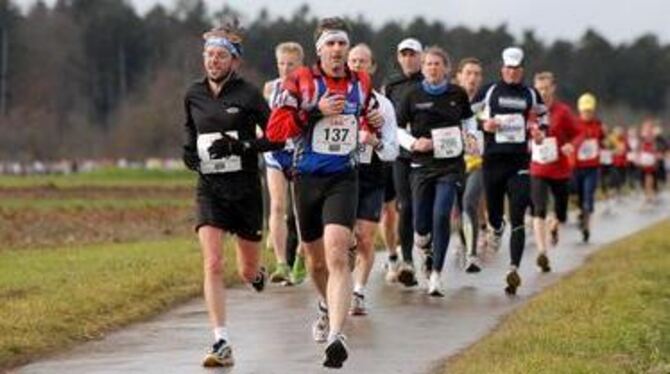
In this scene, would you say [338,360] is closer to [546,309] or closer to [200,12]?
[546,309]

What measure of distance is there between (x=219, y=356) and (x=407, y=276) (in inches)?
199

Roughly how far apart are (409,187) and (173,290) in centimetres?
263

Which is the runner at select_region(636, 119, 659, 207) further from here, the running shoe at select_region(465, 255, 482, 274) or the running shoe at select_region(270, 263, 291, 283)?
the running shoe at select_region(270, 263, 291, 283)

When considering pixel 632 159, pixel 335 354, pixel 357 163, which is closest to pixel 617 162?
pixel 632 159

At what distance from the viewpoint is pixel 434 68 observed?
47.3 feet

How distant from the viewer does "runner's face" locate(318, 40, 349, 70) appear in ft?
34.6

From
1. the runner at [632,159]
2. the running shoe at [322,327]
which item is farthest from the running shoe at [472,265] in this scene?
the runner at [632,159]

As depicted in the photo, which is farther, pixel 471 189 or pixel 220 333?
pixel 471 189

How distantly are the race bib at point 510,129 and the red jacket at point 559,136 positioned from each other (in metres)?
2.96

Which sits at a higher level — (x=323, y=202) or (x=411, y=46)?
(x=411, y=46)

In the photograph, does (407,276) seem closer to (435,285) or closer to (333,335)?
(435,285)

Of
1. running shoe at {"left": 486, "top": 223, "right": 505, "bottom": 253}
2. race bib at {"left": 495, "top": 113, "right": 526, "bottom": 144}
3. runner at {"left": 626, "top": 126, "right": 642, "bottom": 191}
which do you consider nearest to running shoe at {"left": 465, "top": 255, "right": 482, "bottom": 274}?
running shoe at {"left": 486, "top": 223, "right": 505, "bottom": 253}

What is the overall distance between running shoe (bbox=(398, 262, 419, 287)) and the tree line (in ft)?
265

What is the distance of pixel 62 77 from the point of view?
12794 centimetres
